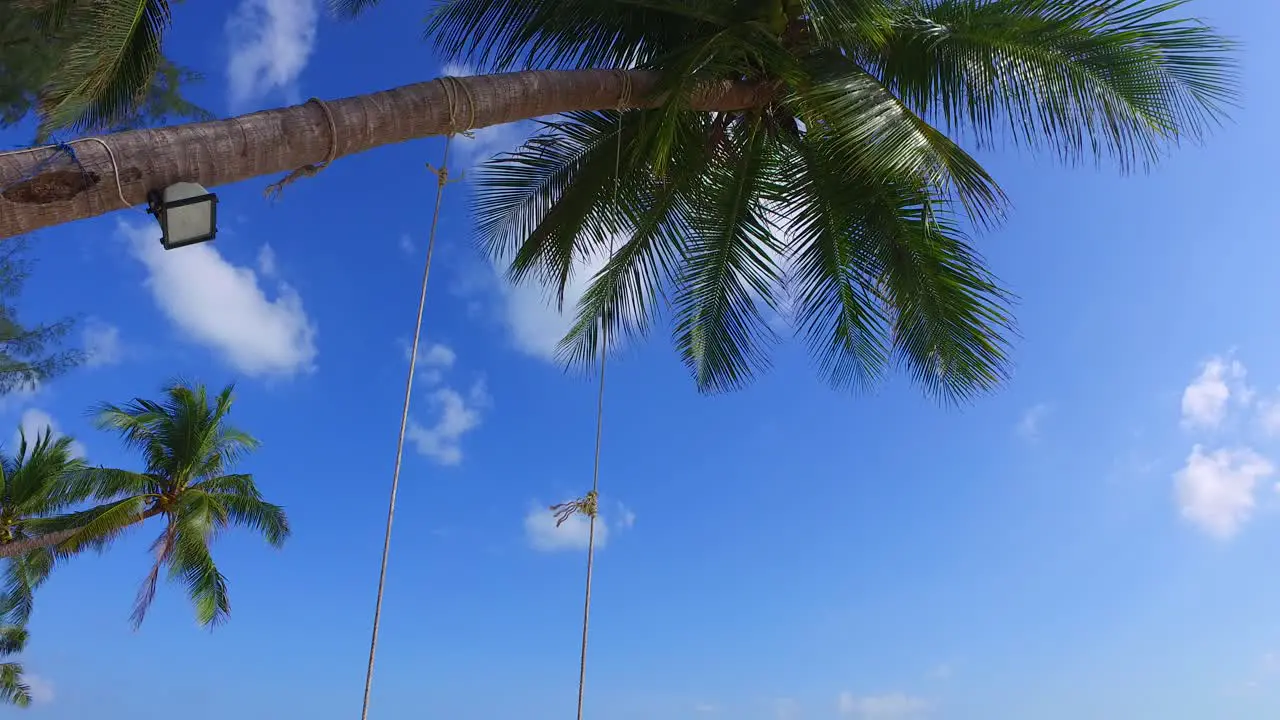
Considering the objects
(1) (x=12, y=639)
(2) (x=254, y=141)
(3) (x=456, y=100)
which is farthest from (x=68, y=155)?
(1) (x=12, y=639)

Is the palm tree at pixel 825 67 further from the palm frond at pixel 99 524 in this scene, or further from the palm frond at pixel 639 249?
the palm frond at pixel 99 524

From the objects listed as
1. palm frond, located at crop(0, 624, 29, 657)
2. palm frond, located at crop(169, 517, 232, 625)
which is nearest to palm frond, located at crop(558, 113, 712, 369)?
palm frond, located at crop(169, 517, 232, 625)

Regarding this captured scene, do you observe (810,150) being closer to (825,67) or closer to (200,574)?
(825,67)

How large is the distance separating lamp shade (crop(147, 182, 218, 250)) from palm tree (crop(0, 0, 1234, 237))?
494 mm

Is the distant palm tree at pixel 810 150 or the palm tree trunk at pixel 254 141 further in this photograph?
the distant palm tree at pixel 810 150

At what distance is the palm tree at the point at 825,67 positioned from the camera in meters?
3.36

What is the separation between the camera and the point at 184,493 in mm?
10938

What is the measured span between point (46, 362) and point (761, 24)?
21.5 ft

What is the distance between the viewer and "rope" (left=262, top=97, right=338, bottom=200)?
109 inches


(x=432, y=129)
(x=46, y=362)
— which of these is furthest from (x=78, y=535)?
Result: (x=432, y=129)

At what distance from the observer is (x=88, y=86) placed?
10.1ft

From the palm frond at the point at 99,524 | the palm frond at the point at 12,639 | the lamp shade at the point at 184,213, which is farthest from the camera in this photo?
the palm frond at the point at 12,639

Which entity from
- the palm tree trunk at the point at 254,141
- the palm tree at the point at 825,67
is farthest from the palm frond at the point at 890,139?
the palm tree trunk at the point at 254,141

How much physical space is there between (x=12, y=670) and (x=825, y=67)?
14854 millimetres
